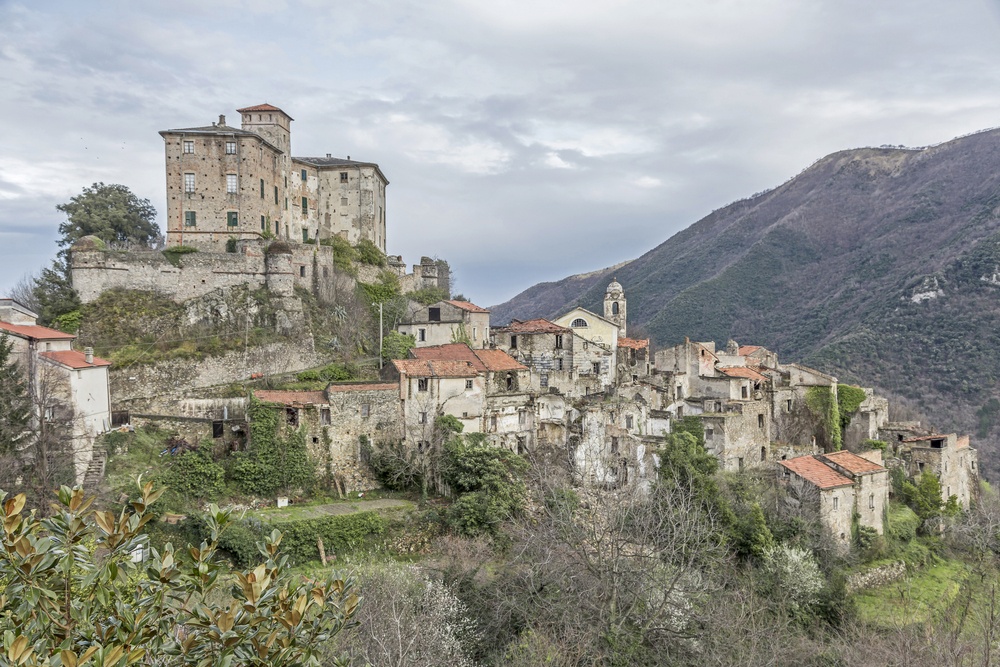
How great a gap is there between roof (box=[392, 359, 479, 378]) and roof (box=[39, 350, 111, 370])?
1273 centimetres

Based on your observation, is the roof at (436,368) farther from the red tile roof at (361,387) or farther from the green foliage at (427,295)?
the green foliage at (427,295)

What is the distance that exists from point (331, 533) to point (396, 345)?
46.1 feet

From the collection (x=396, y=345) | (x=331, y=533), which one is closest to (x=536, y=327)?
(x=396, y=345)

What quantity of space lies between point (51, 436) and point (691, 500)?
85.2 feet

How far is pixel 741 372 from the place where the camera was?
40500 mm

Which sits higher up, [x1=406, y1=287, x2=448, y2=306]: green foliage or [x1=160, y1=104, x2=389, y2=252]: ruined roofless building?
[x1=160, y1=104, x2=389, y2=252]: ruined roofless building

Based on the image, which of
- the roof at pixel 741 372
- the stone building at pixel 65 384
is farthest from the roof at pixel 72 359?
the roof at pixel 741 372

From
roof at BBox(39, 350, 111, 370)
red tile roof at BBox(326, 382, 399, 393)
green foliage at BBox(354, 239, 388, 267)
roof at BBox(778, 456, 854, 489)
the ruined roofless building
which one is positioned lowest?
roof at BBox(778, 456, 854, 489)

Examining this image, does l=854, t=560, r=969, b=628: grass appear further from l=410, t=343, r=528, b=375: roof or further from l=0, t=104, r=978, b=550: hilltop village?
l=410, t=343, r=528, b=375: roof

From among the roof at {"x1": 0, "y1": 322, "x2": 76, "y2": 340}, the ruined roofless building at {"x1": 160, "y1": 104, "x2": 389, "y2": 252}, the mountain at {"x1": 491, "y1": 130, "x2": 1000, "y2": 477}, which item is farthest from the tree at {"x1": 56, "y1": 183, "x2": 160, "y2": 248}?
the mountain at {"x1": 491, "y1": 130, "x2": 1000, "y2": 477}

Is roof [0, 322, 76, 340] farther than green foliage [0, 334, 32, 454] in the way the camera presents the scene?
Yes

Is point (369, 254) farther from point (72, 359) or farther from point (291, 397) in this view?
point (72, 359)

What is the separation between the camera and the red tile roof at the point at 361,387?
99.5 feet

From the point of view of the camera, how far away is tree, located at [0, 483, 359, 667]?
14.6 feet
